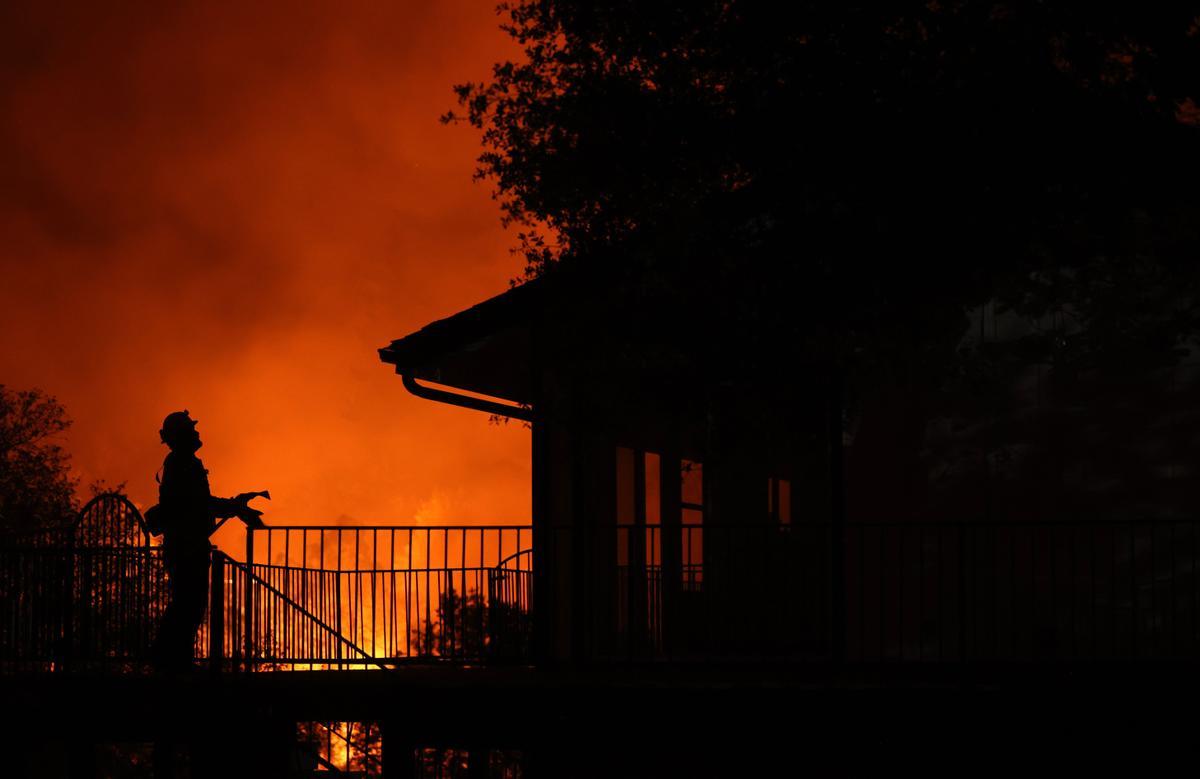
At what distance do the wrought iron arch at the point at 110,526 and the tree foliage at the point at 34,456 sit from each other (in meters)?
32.1

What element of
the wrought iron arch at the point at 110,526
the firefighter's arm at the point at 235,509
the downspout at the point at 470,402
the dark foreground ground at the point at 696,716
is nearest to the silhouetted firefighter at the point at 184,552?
the firefighter's arm at the point at 235,509

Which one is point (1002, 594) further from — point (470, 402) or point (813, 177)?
point (470, 402)

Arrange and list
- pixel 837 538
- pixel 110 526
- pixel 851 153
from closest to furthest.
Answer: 1. pixel 851 153
2. pixel 110 526
3. pixel 837 538

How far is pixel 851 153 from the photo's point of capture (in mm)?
12062

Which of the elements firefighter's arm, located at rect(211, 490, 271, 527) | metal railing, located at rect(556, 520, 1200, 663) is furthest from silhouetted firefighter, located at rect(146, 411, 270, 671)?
metal railing, located at rect(556, 520, 1200, 663)

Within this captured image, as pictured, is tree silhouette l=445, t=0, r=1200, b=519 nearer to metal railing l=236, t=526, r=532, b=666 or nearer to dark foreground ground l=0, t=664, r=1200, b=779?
dark foreground ground l=0, t=664, r=1200, b=779

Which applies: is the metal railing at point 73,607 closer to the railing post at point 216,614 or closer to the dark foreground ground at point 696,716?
the dark foreground ground at point 696,716

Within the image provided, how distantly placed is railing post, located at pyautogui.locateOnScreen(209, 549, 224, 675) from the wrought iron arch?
58 cm

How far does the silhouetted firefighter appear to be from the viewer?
41.3ft

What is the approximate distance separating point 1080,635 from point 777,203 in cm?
475

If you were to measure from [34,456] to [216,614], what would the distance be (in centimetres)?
3545

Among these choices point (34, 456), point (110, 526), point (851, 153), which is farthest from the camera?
point (34, 456)

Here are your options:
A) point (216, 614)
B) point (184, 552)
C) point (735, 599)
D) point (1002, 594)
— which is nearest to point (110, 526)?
point (184, 552)

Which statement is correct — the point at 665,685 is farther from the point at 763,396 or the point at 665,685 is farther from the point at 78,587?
the point at 78,587
